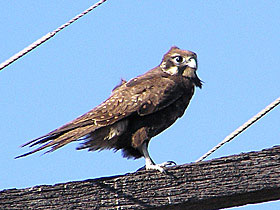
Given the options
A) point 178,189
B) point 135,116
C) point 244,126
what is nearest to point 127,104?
point 135,116

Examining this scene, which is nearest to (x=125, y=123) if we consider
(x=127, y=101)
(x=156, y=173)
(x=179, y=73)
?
(x=127, y=101)

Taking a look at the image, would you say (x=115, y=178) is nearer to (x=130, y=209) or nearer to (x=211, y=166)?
(x=130, y=209)

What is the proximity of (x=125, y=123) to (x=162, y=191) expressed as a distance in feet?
6.23

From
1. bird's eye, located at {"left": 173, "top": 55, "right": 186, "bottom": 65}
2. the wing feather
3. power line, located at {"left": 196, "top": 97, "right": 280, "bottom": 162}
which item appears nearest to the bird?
the wing feather

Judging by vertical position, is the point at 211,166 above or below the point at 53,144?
below

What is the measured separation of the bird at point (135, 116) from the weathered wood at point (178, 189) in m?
1.42

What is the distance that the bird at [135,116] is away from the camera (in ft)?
12.6

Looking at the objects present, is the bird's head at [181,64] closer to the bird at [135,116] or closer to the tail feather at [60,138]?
the bird at [135,116]

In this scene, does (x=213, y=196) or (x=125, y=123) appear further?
(x=125, y=123)

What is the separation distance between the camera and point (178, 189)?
83.7 inches

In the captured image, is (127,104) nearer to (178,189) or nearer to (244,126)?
(244,126)

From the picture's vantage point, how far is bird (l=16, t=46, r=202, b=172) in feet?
12.6

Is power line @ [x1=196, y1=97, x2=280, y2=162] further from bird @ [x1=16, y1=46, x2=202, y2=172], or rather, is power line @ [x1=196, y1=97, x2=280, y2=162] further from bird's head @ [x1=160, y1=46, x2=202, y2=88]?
bird's head @ [x1=160, y1=46, x2=202, y2=88]

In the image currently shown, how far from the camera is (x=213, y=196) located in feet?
6.71
